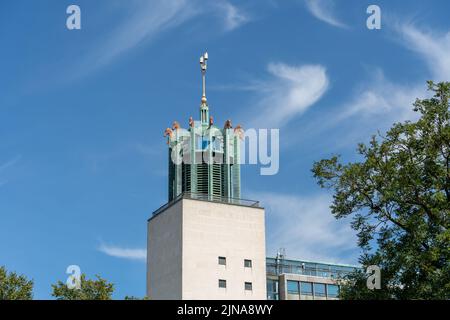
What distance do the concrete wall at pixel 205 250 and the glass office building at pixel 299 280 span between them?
32929mm

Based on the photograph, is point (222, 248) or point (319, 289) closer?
point (222, 248)

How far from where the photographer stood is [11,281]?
6178cm

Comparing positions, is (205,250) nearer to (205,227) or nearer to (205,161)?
(205,227)

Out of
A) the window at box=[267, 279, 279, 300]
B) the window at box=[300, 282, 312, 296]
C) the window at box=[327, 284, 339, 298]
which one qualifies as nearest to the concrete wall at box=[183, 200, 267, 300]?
the window at box=[267, 279, 279, 300]

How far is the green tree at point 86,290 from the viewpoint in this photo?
61031 millimetres

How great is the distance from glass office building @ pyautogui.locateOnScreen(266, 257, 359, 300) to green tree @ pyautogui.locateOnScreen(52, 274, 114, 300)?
76.2m

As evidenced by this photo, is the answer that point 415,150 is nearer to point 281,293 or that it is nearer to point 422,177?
point 422,177

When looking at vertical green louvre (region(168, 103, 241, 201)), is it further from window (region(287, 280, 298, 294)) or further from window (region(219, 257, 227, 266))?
window (region(287, 280, 298, 294))

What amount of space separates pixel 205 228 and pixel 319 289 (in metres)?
47.2

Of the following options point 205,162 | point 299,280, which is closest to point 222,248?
point 205,162

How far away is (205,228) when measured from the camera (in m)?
103

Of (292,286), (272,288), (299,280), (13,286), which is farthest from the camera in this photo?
(299,280)
